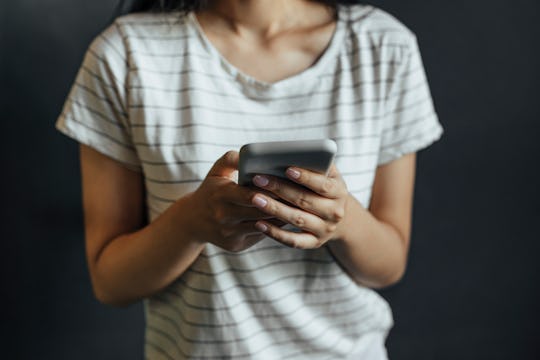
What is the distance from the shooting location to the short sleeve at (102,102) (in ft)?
2.45

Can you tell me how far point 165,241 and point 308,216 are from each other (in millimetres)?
194

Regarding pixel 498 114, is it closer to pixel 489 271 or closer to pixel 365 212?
pixel 489 271

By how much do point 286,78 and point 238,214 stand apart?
0.78 ft

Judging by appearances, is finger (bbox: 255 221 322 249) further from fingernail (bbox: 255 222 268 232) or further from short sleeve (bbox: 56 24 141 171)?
short sleeve (bbox: 56 24 141 171)

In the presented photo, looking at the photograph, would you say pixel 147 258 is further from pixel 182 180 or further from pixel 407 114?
pixel 407 114

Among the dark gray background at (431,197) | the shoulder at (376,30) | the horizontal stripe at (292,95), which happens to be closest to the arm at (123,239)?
the horizontal stripe at (292,95)

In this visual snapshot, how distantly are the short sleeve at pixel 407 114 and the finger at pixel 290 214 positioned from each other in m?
0.24

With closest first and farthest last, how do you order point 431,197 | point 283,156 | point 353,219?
1. point 283,156
2. point 353,219
3. point 431,197

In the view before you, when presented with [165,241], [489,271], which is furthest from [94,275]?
[489,271]

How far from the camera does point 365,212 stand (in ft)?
2.43

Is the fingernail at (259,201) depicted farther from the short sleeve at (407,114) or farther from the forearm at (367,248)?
the short sleeve at (407,114)

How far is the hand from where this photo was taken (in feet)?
1.95

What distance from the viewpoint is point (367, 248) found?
77cm

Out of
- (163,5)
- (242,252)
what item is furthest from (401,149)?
(163,5)
